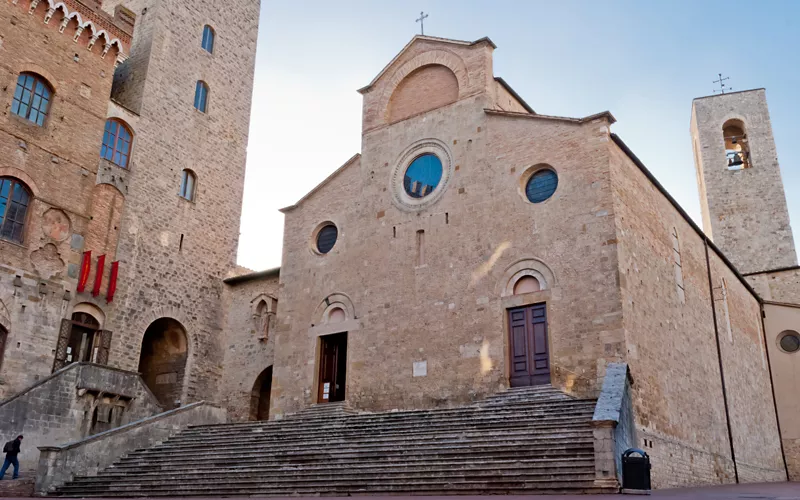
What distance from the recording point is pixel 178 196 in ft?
76.8

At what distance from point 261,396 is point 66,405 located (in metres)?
6.66

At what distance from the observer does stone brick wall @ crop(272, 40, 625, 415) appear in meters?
15.5

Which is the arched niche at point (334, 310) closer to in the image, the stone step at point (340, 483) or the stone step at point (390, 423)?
the stone step at point (390, 423)

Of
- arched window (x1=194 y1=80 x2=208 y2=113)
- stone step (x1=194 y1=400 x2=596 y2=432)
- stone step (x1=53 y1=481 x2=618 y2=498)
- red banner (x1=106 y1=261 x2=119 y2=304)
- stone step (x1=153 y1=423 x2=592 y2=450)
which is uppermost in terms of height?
arched window (x1=194 y1=80 x2=208 y2=113)

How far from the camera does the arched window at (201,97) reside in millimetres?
24906

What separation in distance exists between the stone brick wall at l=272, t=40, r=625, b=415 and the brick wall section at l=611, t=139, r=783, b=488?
0.83m

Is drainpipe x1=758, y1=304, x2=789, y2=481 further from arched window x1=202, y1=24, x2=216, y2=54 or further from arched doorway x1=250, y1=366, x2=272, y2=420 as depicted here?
arched window x1=202, y1=24, x2=216, y2=54

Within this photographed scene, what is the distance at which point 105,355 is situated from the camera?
65.6 ft

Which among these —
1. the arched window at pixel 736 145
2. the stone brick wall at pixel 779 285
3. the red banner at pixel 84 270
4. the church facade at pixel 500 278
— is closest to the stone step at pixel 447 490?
the church facade at pixel 500 278

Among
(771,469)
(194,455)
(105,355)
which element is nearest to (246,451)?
(194,455)

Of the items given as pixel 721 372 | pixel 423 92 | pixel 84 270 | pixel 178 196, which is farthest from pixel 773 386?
pixel 84 270

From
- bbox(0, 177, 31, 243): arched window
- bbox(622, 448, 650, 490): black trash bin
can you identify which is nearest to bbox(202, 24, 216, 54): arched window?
bbox(0, 177, 31, 243): arched window

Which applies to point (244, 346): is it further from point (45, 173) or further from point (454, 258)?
point (454, 258)

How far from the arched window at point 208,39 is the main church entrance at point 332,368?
501 inches
